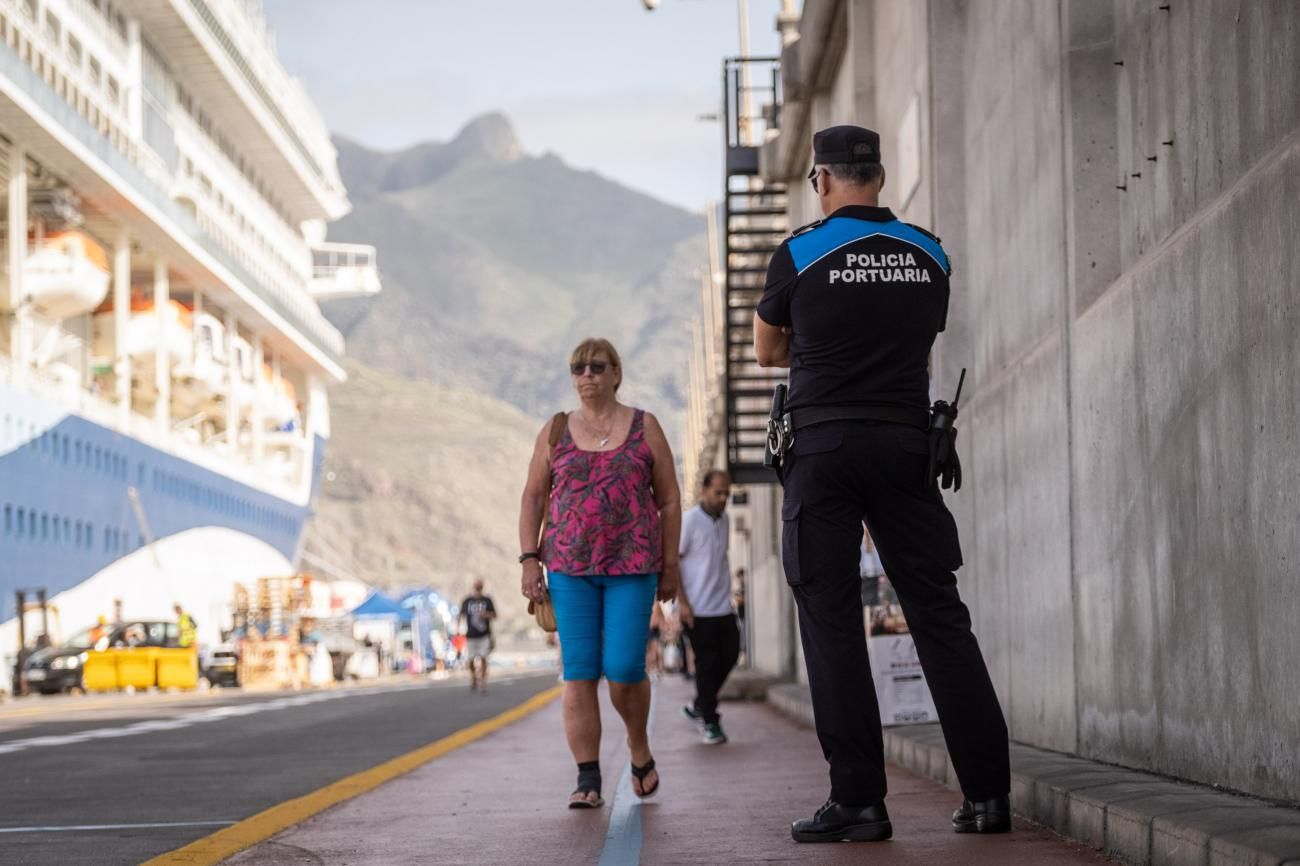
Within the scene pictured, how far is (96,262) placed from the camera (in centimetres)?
5044

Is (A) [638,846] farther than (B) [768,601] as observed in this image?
No

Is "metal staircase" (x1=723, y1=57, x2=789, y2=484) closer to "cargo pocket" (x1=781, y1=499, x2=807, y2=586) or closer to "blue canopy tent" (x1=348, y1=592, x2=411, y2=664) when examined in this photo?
"cargo pocket" (x1=781, y1=499, x2=807, y2=586)

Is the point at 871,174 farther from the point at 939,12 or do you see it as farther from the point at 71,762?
the point at 71,762

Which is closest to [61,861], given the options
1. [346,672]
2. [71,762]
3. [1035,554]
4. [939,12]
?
[1035,554]

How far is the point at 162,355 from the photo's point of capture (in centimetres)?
5841

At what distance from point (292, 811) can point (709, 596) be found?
4.95 metres

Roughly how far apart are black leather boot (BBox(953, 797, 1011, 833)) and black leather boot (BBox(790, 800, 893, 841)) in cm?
24

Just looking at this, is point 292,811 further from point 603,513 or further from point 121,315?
point 121,315

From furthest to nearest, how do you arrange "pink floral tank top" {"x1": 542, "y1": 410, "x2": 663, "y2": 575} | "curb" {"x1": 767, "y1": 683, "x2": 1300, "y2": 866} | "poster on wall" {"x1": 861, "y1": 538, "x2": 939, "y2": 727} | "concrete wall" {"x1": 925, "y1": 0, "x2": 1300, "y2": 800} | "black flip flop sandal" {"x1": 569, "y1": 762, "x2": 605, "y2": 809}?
"poster on wall" {"x1": 861, "y1": 538, "x2": 939, "y2": 727} < "black flip flop sandal" {"x1": 569, "y1": 762, "x2": 605, "y2": 809} < "pink floral tank top" {"x1": 542, "y1": 410, "x2": 663, "y2": 575} < "concrete wall" {"x1": 925, "y1": 0, "x2": 1300, "y2": 800} < "curb" {"x1": 767, "y1": 683, "x2": 1300, "y2": 866}

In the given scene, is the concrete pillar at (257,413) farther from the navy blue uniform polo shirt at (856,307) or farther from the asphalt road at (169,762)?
the navy blue uniform polo shirt at (856,307)

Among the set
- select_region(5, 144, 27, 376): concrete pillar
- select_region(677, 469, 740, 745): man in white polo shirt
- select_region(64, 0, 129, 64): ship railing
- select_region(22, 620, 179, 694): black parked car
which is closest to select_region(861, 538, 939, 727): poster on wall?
select_region(677, 469, 740, 745): man in white polo shirt

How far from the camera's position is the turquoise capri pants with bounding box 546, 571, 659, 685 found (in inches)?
275

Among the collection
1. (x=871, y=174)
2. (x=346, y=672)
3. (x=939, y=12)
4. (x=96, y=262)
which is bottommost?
(x=346, y=672)

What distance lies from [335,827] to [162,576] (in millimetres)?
51453
